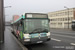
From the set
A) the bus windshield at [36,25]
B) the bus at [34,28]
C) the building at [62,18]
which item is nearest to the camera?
the bus at [34,28]

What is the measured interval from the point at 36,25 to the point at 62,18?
62143mm

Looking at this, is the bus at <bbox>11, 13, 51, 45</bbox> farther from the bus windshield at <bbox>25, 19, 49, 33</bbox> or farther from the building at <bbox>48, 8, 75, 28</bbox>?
the building at <bbox>48, 8, 75, 28</bbox>

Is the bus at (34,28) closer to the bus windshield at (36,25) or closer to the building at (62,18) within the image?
the bus windshield at (36,25)

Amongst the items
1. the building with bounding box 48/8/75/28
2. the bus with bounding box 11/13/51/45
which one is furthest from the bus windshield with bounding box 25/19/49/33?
the building with bounding box 48/8/75/28

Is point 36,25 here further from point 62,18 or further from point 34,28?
point 62,18

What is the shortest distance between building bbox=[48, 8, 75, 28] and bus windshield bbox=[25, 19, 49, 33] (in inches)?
2116

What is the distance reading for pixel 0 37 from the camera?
11047mm

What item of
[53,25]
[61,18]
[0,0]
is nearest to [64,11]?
[61,18]

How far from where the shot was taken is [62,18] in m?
69.5

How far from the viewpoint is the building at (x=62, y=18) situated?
202 ft

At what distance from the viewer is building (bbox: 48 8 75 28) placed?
61.6 meters

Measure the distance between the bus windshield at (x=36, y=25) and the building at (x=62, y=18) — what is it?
176ft

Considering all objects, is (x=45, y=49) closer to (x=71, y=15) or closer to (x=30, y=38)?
(x=30, y=38)

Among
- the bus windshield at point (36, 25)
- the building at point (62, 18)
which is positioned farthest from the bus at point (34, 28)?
the building at point (62, 18)
